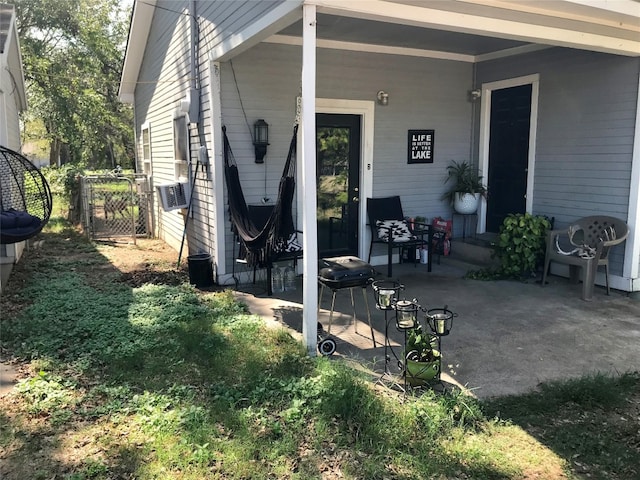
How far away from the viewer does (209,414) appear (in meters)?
2.78

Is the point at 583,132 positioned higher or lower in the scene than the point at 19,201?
higher

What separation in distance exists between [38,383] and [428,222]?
5.06 meters

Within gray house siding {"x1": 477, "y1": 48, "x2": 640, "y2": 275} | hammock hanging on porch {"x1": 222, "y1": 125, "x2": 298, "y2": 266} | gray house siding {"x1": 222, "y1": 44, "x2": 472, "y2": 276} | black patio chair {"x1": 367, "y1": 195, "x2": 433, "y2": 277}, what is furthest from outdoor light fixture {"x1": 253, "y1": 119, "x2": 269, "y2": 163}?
gray house siding {"x1": 477, "y1": 48, "x2": 640, "y2": 275}

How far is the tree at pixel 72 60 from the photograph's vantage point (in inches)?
525

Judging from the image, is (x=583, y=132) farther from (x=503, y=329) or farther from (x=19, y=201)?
(x=19, y=201)

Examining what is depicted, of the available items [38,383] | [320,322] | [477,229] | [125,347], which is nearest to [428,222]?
[477,229]

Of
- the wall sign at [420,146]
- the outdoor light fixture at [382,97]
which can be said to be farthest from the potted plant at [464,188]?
the outdoor light fixture at [382,97]

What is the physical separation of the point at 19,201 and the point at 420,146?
469 cm

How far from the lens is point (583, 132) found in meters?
5.59

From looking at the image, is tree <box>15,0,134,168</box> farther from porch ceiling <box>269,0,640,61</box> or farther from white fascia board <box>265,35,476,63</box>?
porch ceiling <box>269,0,640,61</box>

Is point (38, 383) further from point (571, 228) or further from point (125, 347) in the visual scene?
point (571, 228)

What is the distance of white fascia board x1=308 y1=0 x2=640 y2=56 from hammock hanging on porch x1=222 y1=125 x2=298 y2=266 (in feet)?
4.23

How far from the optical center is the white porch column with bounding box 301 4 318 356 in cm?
334

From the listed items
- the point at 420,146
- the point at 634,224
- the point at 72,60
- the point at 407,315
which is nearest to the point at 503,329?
the point at 407,315
